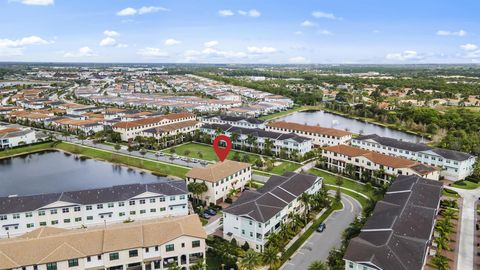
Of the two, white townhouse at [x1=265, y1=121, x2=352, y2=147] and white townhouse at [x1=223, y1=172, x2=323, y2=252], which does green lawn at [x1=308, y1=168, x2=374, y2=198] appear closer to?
white townhouse at [x1=223, y1=172, x2=323, y2=252]

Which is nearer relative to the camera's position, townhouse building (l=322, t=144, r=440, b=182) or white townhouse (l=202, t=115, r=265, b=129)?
townhouse building (l=322, t=144, r=440, b=182)

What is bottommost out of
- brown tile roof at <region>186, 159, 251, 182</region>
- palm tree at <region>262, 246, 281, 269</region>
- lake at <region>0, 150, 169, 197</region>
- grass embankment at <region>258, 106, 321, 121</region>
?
lake at <region>0, 150, 169, 197</region>

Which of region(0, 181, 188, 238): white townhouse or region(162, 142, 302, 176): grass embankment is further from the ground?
region(0, 181, 188, 238): white townhouse

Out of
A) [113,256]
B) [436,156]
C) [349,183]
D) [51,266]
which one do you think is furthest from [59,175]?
[436,156]

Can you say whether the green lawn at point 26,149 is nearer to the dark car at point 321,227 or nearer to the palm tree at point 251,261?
the dark car at point 321,227

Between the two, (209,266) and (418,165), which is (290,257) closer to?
(209,266)

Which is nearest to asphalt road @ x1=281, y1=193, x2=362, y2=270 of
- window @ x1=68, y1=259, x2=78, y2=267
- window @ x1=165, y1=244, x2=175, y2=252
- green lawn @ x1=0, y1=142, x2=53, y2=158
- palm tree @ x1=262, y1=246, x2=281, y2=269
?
palm tree @ x1=262, y1=246, x2=281, y2=269

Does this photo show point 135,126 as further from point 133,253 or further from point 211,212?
point 133,253
